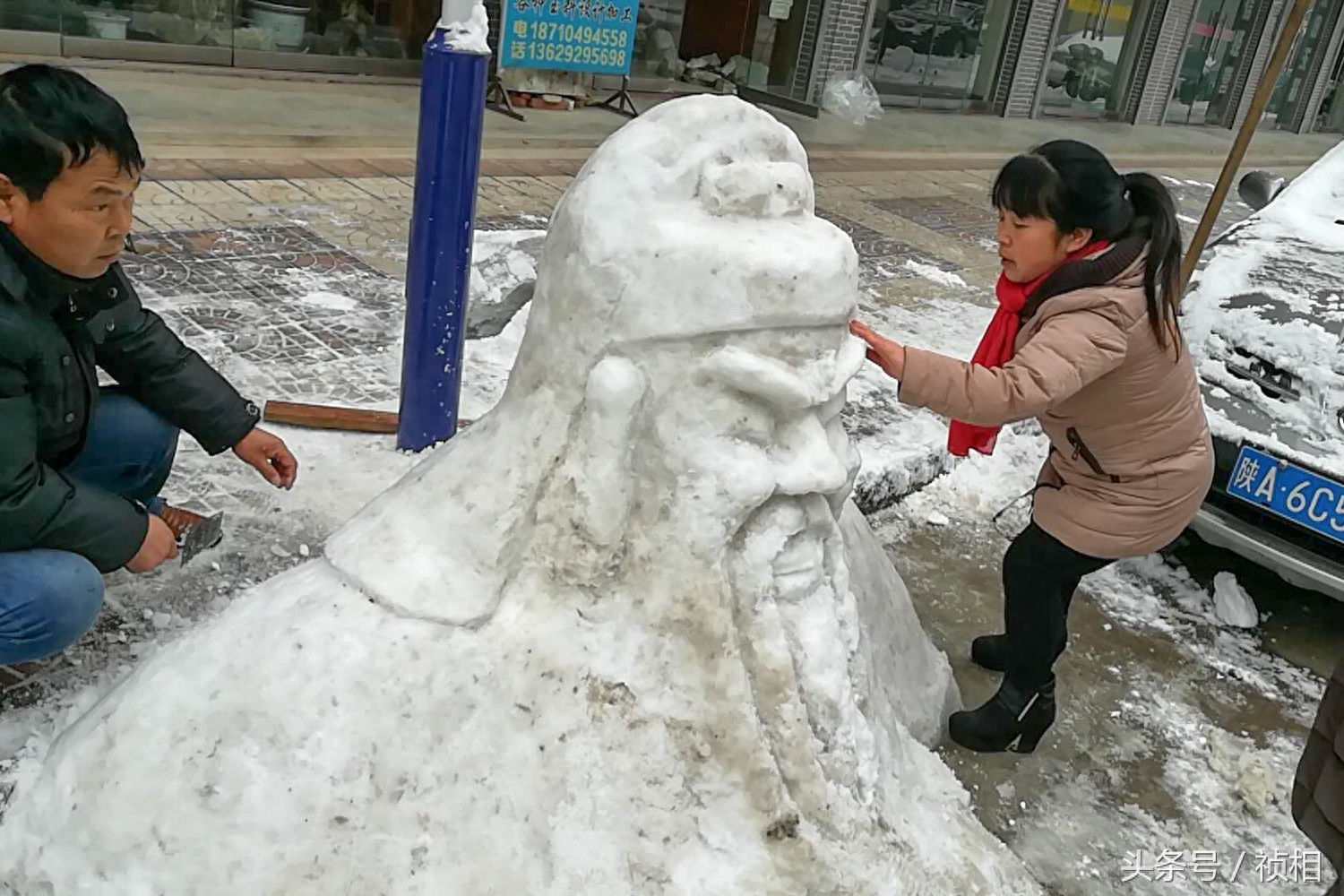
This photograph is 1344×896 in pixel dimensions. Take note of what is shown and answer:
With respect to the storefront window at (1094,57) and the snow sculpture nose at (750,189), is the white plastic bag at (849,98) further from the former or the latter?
the snow sculpture nose at (750,189)

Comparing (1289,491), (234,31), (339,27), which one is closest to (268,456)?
(1289,491)

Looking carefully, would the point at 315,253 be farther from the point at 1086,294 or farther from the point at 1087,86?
the point at 1087,86

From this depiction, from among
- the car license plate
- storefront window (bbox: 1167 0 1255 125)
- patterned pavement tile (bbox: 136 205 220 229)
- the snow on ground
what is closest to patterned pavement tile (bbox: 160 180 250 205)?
patterned pavement tile (bbox: 136 205 220 229)

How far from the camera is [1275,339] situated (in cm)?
388

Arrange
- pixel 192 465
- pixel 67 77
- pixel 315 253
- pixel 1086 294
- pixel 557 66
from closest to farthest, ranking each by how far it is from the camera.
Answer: pixel 67 77
pixel 1086 294
pixel 192 465
pixel 315 253
pixel 557 66

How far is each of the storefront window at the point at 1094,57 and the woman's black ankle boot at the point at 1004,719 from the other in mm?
14423

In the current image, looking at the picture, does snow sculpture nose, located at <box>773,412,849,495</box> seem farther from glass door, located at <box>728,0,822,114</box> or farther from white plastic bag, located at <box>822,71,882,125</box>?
white plastic bag, located at <box>822,71,882,125</box>

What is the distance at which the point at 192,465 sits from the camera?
11.0 feet

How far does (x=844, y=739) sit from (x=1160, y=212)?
1.38 m

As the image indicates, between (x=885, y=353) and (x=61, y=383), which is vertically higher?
(x=885, y=353)

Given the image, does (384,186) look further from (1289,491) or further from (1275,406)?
(1289,491)

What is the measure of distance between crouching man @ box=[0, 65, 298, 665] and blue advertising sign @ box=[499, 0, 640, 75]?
6.84 metres

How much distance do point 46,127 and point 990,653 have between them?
261 centimetres

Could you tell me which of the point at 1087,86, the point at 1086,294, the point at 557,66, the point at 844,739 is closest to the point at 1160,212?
the point at 1086,294
